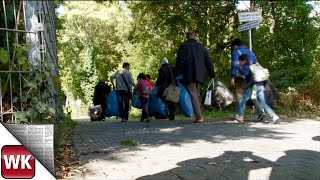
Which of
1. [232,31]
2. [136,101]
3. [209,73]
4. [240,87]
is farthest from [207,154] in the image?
[232,31]

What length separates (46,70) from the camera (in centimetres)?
556

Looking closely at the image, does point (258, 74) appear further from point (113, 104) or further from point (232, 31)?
point (232, 31)

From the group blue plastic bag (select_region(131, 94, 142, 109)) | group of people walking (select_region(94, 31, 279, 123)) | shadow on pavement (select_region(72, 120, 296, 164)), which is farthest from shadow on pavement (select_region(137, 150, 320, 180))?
blue plastic bag (select_region(131, 94, 142, 109))

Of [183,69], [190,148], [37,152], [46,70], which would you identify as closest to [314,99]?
[183,69]

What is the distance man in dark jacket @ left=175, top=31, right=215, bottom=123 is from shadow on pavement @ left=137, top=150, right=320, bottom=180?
4.47 meters

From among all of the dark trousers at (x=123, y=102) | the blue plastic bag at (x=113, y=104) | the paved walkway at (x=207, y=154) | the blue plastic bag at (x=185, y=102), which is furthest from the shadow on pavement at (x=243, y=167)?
the blue plastic bag at (x=113, y=104)

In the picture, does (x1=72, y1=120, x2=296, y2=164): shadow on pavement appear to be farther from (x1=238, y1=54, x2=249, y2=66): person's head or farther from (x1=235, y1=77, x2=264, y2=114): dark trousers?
(x1=238, y1=54, x2=249, y2=66): person's head

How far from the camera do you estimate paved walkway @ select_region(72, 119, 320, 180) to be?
472cm

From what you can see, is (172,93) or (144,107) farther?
(144,107)

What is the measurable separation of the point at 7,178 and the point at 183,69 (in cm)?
897

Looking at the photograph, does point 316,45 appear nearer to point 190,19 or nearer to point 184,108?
point 190,19
